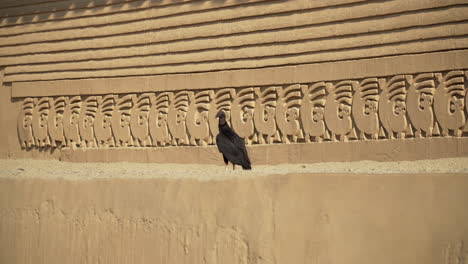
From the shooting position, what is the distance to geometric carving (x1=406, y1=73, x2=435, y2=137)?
9773 millimetres

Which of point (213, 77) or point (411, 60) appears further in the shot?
point (213, 77)

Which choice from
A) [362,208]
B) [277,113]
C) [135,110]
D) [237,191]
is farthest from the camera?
[135,110]

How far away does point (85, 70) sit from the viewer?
13.0 metres

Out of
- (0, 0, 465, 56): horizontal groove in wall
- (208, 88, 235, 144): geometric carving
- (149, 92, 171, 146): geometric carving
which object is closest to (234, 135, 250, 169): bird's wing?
(208, 88, 235, 144): geometric carving

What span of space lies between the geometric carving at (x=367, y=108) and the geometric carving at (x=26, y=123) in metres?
5.41

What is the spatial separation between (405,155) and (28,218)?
412cm

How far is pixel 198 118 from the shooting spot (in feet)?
38.5

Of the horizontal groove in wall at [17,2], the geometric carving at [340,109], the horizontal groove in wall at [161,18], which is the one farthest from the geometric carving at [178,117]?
the horizontal groove in wall at [17,2]

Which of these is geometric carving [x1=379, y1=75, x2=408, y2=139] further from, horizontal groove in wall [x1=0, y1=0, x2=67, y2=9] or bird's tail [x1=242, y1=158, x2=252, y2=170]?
horizontal groove in wall [x1=0, y1=0, x2=67, y2=9]

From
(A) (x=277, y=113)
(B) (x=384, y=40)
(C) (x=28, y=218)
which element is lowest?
(C) (x=28, y=218)

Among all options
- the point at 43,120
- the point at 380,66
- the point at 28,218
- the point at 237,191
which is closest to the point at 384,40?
the point at 380,66

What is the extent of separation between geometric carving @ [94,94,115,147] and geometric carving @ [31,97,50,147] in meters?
0.95

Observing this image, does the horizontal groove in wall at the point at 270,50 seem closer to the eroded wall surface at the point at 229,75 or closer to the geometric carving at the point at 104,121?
the eroded wall surface at the point at 229,75

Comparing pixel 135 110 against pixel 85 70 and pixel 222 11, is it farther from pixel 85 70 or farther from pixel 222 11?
pixel 222 11
